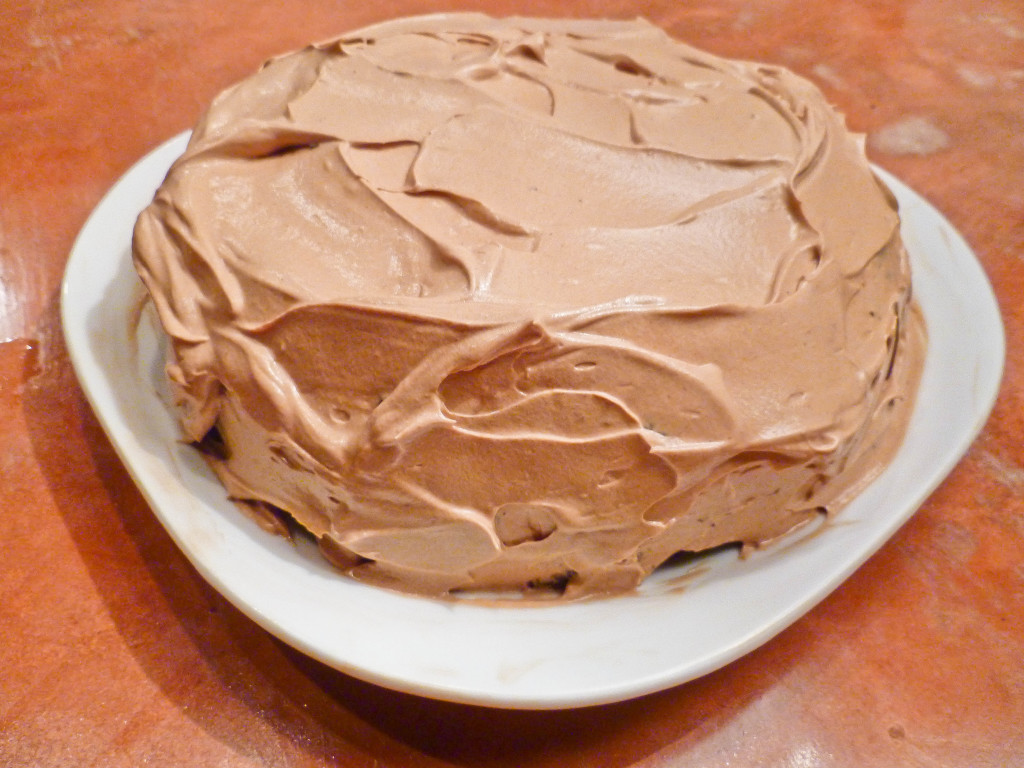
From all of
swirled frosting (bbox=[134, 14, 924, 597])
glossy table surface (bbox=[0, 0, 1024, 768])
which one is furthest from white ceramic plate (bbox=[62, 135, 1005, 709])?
glossy table surface (bbox=[0, 0, 1024, 768])

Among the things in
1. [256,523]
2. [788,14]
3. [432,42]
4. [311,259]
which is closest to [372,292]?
[311,259]

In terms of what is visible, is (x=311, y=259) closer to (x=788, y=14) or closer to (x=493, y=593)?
(x=493, y=593)

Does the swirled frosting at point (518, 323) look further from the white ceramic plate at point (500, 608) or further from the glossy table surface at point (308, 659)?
the glossy table surface at point (308, 659)

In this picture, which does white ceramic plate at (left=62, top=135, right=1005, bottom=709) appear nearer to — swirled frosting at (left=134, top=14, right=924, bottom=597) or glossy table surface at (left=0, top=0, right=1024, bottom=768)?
swirled frosting at (left=134, top=14, right=924, bottom=597)

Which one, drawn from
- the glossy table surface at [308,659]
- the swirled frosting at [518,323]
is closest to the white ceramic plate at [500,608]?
the swirled frosting at [518,323]

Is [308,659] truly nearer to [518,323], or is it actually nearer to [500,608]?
[500,608]
